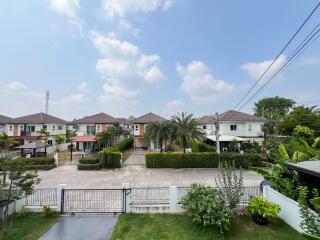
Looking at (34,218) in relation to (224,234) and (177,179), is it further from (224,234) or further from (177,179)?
(177,179)

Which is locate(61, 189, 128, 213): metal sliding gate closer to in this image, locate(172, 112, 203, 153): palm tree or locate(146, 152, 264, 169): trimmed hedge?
locate(146, 152, 264, 169): trimmed hedge

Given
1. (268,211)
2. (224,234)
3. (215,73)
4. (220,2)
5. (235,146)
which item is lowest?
(224,234)

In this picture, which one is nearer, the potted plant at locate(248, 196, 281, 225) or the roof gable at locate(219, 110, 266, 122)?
the potted plant at locate(248, 196, 281, 225)

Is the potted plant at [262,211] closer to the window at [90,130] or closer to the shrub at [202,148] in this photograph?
the shrub at [202,148]

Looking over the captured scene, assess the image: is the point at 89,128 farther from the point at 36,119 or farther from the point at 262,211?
the point at 262,211


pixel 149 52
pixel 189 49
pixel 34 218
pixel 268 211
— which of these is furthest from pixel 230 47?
pixel 34 218

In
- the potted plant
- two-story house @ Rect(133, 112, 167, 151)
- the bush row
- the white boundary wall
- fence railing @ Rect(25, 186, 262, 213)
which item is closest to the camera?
the white boundary wall

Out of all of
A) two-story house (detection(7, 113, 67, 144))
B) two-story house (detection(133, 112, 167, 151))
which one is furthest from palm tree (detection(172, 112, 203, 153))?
two-story house (detection(7, 113, 67, 144))
